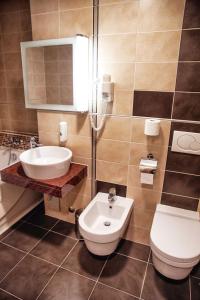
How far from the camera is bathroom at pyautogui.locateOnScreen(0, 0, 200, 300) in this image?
58.4 inches

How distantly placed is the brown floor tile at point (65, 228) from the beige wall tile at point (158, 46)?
5.82 feet

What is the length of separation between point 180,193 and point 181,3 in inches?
55.4

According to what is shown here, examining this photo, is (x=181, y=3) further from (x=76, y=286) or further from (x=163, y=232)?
(x=76, y=286)

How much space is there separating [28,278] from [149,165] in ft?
4.40

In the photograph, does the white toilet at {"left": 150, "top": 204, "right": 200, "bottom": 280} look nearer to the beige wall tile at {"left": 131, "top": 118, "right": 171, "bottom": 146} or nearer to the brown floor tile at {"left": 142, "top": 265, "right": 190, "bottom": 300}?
the brown floor tile at {"left": 142, "top": 265, "right": 190, "bottom": 300}

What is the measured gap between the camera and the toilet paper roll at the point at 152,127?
156 cm

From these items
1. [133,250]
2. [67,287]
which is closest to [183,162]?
[133,250]

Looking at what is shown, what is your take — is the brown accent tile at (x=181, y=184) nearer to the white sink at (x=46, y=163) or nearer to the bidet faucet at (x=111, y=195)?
the bidet faucet at (x=111, y=195)

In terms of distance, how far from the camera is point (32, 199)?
2.50 m

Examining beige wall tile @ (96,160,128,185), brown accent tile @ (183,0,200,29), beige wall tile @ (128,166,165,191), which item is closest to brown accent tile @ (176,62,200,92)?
brown accent tile @ (183,0,200,29)

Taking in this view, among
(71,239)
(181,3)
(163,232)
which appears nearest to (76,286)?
(71,239)

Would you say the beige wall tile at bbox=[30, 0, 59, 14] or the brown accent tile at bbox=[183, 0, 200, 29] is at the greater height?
the beige wall tile at bbox=[30, 0, 59, 14]

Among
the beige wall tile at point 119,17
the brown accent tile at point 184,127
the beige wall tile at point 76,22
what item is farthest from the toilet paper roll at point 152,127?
the beige wall tile at point 76,22

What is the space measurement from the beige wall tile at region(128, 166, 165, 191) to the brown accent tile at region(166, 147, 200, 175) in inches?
4.3
